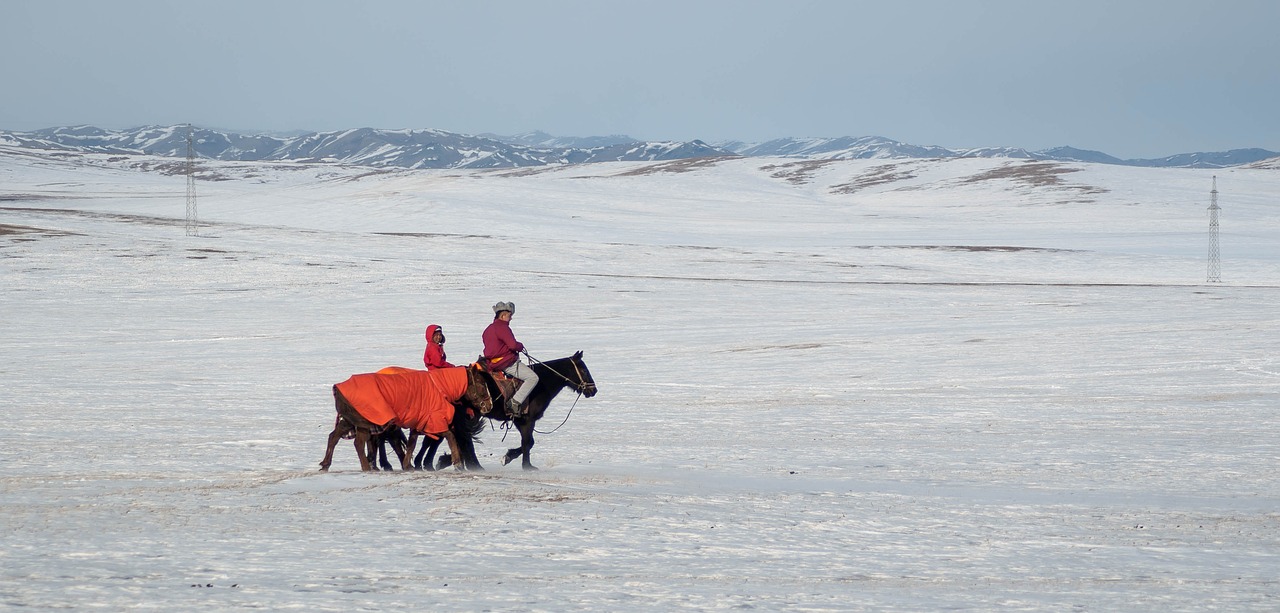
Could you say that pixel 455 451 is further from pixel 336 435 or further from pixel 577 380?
pixel 577 380

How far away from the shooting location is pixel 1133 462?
13.7 metres

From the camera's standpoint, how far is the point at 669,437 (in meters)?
16.0

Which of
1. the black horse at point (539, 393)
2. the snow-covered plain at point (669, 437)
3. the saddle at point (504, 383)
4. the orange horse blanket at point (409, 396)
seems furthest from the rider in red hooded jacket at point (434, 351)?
the snow-covered plain at point (669, 437)

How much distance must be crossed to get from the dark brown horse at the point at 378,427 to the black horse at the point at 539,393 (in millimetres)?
176

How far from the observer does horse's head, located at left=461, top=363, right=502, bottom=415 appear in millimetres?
12156

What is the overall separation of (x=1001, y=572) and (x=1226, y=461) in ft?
23.3

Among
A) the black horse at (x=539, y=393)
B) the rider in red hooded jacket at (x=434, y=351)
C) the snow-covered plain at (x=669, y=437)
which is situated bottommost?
the snow-covered plain at (x=669, y=437)

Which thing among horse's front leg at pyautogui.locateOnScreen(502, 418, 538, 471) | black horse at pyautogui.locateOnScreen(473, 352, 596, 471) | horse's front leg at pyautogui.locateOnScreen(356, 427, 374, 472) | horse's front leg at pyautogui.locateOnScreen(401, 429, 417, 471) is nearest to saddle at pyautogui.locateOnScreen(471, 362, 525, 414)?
black horse at pyautogui.locateOnScreen(473, 352, 596, 471)

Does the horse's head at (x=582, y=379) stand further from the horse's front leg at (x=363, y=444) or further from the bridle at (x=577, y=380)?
the horse's front leg at (x=363, y=444)

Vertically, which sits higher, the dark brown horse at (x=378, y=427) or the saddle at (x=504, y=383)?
the saddle at (x=504, y=383)

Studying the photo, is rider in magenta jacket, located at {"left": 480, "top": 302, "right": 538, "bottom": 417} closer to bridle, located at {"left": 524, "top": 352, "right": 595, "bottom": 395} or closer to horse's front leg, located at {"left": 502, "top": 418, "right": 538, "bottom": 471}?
horse's front leg, located at {"left": 502, "top": 418, "right": 538, "bottom": 471}

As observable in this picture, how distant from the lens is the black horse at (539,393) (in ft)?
40.9

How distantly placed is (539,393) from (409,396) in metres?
1.65

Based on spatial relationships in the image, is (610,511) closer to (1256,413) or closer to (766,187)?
(1256,413)
